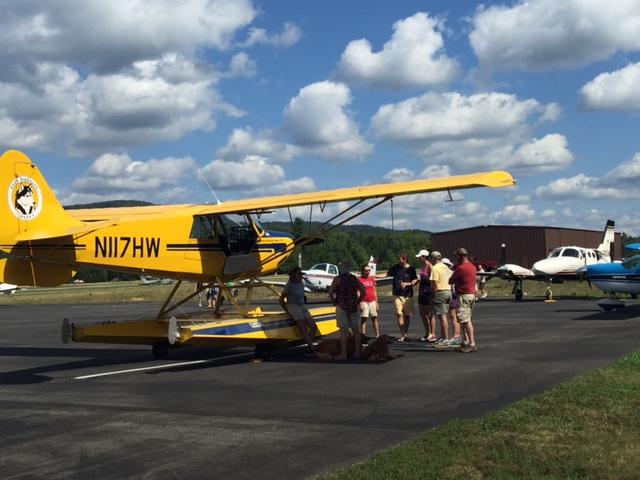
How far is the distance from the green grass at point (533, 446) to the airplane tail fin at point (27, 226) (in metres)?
7.70

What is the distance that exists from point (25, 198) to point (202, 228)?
10.1 feet

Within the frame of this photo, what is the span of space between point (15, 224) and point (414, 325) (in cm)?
1075

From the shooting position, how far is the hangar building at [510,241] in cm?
6738

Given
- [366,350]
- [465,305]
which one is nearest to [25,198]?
[366,350]

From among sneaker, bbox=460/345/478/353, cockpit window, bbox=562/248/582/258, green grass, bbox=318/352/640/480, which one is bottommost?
green grass, bbox=318/352/640/480

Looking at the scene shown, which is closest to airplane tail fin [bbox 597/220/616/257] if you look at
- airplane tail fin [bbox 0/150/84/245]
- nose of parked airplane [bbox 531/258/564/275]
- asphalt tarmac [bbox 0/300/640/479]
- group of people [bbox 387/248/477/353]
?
nose of parked airplane [bbox 531/258/564/275]

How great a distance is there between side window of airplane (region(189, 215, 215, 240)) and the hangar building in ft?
186

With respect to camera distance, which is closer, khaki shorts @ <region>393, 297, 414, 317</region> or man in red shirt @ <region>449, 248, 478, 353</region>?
man in red shirt @ <region>449, 248, 478, 353</region>

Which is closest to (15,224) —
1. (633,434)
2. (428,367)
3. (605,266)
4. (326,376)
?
(326,376)

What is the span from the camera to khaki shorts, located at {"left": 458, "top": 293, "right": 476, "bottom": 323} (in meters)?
11.7

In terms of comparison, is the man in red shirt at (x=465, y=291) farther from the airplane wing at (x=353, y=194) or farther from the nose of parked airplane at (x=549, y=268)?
the nose of parked airplane at (x=549, y=268)

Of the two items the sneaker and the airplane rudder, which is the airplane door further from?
the sneaker

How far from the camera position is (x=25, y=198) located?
11367 millimetres

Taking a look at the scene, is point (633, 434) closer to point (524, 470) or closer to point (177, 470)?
point (524, 470)
